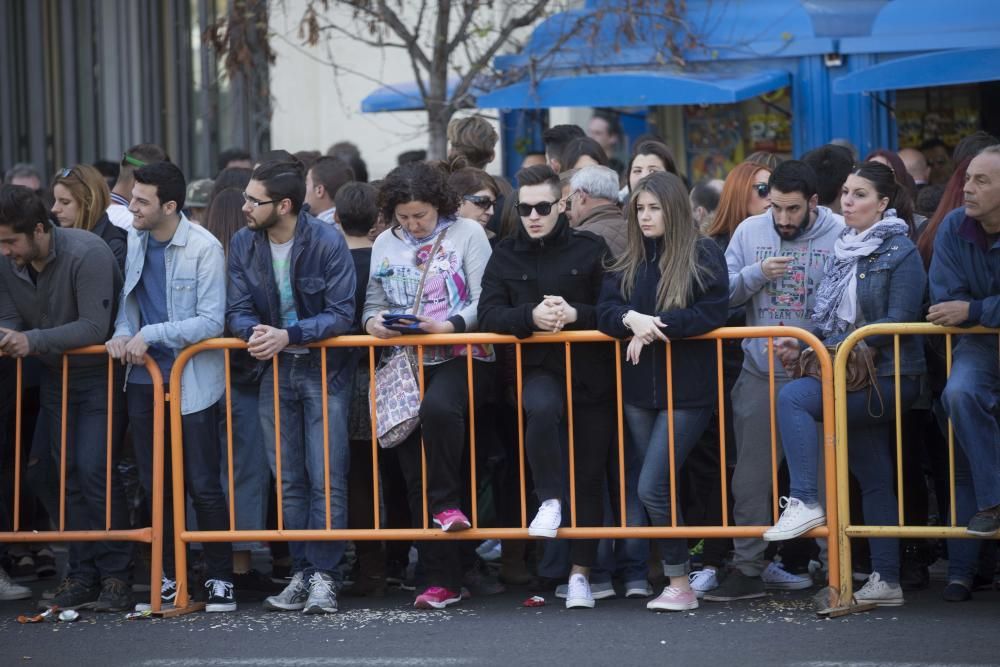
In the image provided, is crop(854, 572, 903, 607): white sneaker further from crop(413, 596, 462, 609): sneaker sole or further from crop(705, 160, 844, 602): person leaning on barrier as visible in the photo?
crop(413, 596, 462, 609): sneaker sole

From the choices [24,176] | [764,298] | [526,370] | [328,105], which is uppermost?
[328,105]

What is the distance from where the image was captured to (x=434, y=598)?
7203 millimetres

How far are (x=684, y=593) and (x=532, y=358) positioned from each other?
127cm

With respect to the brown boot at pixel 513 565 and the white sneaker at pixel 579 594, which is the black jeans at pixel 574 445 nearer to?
the white sneaker at pixel 579 594

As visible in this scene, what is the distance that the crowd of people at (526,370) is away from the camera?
6918mm

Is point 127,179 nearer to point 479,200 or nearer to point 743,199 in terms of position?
point 479,200

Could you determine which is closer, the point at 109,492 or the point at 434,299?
the point at 434,299

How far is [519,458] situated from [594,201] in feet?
4.50

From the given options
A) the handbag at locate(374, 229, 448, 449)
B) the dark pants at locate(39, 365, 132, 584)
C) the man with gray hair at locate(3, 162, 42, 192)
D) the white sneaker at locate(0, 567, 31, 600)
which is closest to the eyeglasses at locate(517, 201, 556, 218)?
the handbag at locate(374, 229, 448, 449)

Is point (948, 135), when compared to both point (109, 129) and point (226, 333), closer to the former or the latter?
point (226, 333)

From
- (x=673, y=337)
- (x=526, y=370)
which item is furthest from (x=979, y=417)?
A: (x=526, y=370)

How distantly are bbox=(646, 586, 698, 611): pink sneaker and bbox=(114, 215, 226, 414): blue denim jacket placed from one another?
7.45 ft

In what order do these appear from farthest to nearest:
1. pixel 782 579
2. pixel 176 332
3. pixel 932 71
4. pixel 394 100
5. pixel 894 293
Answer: pixel 394 100, pixel 932 71, pixel 782 579, pixel 176 332, pixel 894 293

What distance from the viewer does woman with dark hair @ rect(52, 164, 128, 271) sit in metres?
8.12
